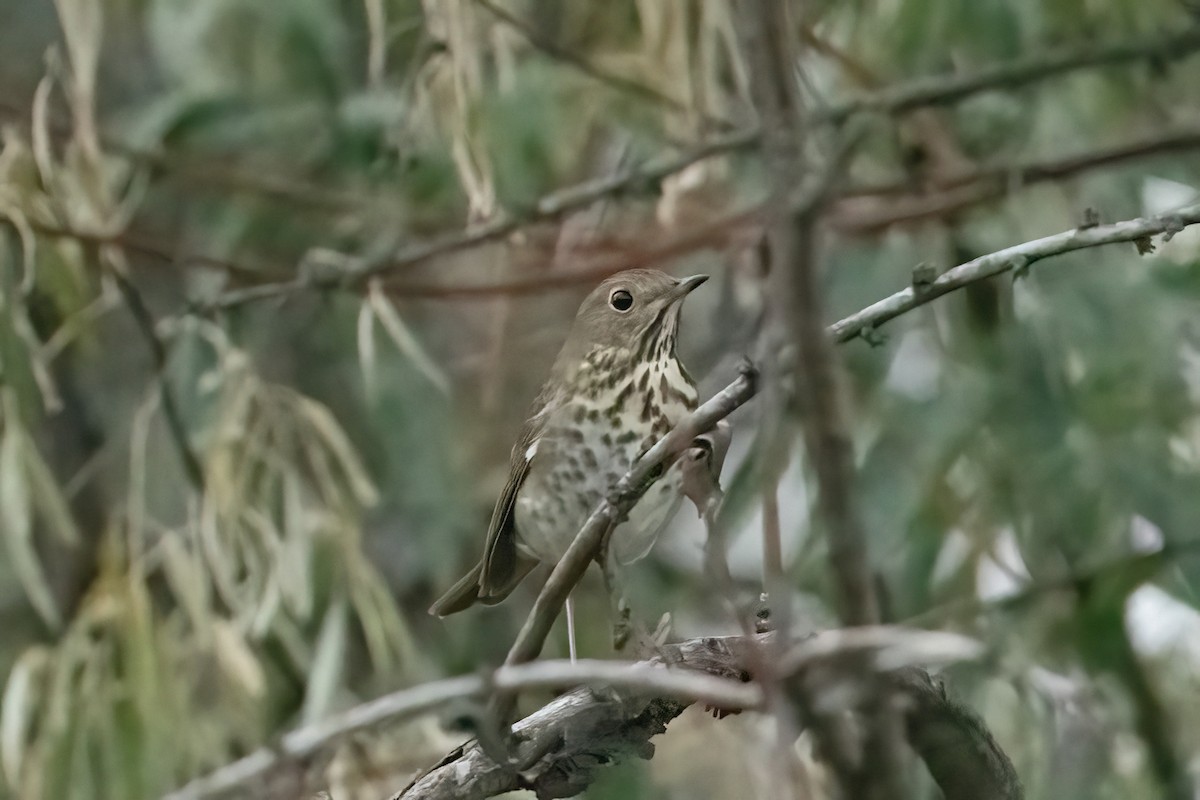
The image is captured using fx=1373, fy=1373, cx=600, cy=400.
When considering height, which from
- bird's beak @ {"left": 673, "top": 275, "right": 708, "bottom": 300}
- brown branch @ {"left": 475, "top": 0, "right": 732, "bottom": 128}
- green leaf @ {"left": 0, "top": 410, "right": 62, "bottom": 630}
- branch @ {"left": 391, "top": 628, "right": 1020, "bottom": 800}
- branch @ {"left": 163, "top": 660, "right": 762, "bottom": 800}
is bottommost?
branch @ {"left": 391, "top": 628, "right": 1020, "bottom": 800}

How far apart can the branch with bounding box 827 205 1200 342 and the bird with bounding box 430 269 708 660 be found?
0.58 ft

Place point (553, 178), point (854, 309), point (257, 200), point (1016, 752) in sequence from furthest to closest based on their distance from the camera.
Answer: point (257, 200) → point (553, 178) → point (854, 309) → point (1016, 752)

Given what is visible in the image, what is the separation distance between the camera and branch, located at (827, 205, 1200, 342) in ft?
2.21

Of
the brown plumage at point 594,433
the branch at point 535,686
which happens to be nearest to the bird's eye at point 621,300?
the brown plumage at point 594,433

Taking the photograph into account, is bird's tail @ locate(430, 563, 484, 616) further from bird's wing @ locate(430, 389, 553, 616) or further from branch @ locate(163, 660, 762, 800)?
branch @ locate(163, 660, 762, 800)

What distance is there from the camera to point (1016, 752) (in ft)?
4.13

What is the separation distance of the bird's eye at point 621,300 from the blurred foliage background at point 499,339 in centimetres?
12

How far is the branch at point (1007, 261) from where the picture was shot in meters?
0.67

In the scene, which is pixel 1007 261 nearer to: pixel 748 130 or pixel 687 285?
pixel 687 285

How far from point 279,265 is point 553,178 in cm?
39

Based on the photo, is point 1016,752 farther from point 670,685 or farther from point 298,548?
point 670,685

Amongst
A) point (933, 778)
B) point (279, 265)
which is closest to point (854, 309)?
point (933, 778)

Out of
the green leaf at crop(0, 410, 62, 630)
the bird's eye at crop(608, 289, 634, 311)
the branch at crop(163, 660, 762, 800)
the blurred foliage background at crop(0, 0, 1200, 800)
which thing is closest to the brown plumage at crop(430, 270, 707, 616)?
the bird's eye at crop(608, 289, 634, 311)

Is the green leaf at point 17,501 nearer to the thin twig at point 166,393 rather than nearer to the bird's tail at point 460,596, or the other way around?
the thin twig at point 166,393
